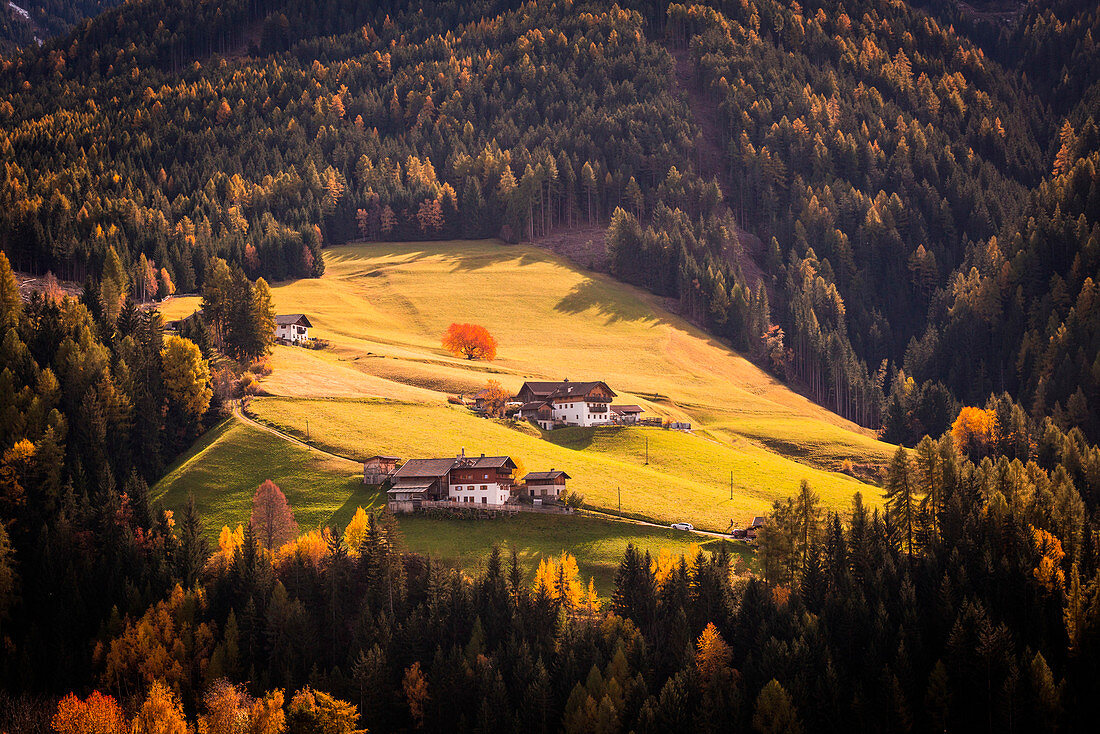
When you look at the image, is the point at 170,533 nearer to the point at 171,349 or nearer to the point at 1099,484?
the point at 171,349

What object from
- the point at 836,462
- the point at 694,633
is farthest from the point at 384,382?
the point at 694,633

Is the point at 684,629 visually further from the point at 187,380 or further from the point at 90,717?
the point at 187,380

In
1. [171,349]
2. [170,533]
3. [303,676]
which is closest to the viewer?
[303,676]

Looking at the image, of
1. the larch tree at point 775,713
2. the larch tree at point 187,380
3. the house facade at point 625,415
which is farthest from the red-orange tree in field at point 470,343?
the larch tree at point 775,713

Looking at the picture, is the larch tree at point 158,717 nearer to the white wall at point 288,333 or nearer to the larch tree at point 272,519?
the larch tree at point 272,519

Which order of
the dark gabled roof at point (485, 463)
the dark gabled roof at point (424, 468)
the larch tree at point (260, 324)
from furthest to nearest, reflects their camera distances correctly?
the larch tree at point (260, 324) < the dark gabled roof at point (485, 463) < the dark gabled roof at point (424, 468)

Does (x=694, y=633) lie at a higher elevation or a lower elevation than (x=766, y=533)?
lower
